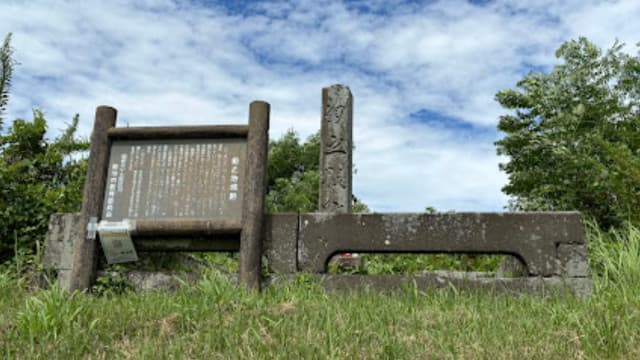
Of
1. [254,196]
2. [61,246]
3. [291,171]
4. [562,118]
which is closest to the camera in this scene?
[254,196]

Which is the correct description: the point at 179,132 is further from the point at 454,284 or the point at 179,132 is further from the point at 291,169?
the point at 291,169

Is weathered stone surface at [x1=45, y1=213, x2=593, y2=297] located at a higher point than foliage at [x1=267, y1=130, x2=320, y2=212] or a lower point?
lower

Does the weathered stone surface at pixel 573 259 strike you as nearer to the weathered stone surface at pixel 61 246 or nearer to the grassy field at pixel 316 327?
the grassy field at pixel 316 327

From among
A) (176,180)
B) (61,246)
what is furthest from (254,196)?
(61,246)

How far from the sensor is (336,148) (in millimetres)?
7000

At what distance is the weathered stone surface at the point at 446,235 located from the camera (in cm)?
434

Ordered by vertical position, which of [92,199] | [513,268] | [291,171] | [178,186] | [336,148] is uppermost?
[291,171]

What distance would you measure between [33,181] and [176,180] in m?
3.35

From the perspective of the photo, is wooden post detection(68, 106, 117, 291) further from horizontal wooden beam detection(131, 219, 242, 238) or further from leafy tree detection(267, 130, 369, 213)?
leafy tree detection(267, 130, 369, 213)

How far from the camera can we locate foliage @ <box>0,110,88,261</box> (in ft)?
19.4

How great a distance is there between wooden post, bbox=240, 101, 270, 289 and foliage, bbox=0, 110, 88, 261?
8.18 feet

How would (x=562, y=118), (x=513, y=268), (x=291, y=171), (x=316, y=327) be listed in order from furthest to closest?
1. (x=291, y=171)
2. (x=562, y=118)
3. (x=513, y=268)
4. (x=316, y=327)

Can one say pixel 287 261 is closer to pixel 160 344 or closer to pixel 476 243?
pixel 476 243

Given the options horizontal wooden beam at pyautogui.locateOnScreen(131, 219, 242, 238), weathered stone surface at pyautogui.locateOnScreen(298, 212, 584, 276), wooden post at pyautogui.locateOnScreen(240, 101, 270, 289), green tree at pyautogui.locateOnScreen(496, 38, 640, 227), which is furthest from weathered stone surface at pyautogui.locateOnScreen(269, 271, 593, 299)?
green tree at pyautogui.locateOnScreen(496, 38, 640, 227)
